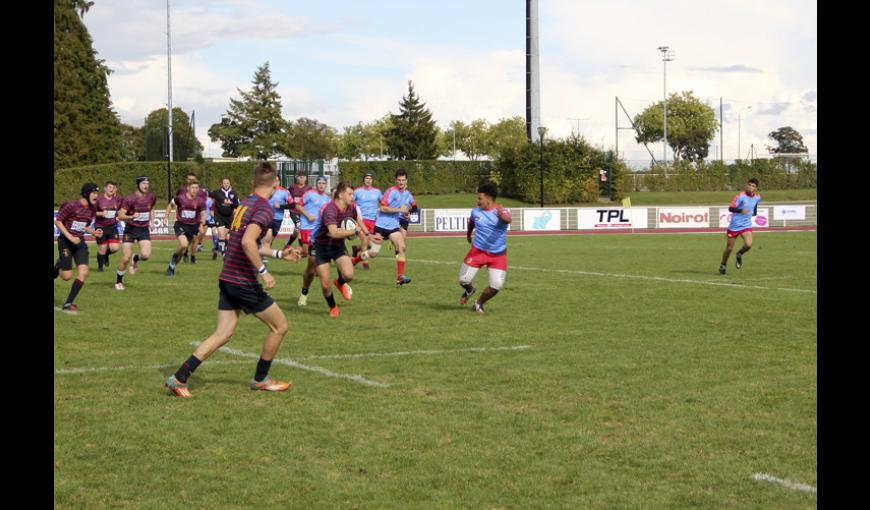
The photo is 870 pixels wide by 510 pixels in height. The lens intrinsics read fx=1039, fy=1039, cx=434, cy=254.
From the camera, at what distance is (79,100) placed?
75750 millimetres

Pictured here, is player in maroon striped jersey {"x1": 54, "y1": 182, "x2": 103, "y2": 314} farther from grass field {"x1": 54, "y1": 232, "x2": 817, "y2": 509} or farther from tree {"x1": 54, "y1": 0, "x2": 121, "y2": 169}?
tree {"x1": 54, "y1": 0, "x2": 121, "y2": 169}

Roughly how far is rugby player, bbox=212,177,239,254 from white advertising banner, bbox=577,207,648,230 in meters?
25.1

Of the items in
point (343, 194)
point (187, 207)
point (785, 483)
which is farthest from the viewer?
point (187, 207)

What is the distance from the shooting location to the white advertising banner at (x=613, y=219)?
4922 centimetres

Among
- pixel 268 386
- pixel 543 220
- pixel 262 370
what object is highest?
pixel 543 220

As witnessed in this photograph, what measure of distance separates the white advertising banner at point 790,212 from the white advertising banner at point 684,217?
3.32 meters

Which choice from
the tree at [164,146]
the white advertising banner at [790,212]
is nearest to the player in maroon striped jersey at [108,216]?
the white advertising banner at [790,212]

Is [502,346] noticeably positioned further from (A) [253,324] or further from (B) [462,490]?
(B) [462,490]

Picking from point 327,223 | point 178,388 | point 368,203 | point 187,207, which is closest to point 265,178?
point 178,388

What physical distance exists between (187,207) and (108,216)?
2854 millimetres

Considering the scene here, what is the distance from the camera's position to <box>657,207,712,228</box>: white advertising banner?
50394 mm

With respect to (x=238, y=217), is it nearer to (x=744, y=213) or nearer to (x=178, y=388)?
(x=178, y=388)
